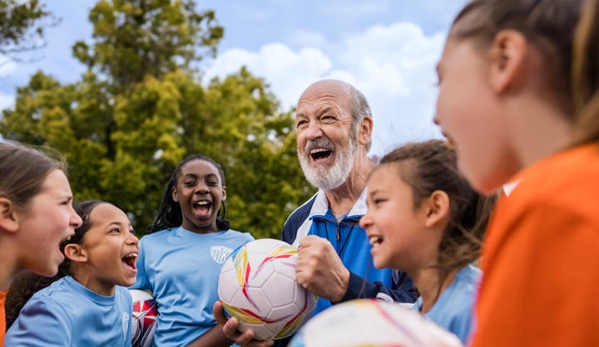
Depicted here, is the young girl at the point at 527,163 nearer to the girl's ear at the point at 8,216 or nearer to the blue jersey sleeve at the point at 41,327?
the girl's ear at the point at 8,216

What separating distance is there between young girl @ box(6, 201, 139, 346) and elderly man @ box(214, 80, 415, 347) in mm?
1116

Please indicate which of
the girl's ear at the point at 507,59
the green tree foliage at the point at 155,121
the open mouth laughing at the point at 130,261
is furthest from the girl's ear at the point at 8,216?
the green tree foliage at the point at 155,121

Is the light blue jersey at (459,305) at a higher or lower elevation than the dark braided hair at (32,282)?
higher

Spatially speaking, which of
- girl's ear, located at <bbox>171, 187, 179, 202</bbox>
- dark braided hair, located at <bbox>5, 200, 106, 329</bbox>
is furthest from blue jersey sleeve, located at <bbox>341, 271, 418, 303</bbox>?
girl's ear, located at <bbox>171, 187, 179, 202</bbox>

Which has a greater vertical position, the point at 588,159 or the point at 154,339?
the point at 588,159

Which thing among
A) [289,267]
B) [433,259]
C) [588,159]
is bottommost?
[289,267]

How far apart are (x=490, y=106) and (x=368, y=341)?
1.97ft

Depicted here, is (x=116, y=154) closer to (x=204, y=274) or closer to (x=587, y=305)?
(x=204, y=274)

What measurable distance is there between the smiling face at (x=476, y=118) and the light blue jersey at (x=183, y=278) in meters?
4.54

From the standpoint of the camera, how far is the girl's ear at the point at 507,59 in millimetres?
1332

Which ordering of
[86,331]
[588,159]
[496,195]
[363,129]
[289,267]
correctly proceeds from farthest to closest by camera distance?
[363,129] → [86,331] → [289,267] → [496,195] → [588,159]

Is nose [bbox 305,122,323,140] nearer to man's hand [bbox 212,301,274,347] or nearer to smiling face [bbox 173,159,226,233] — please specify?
man's hand [bbox 212,301,274,347]

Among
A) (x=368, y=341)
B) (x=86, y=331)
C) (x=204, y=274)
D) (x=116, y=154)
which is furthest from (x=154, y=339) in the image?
(x=116, y=154)

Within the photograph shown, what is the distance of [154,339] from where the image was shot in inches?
231
